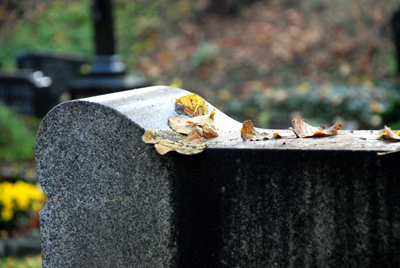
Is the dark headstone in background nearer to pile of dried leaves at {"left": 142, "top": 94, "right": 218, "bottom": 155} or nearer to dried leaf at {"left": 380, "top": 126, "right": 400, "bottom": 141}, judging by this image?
pile of dried leaves at {"left": 142, "top": 94, "right": 218, "bottom": 155}

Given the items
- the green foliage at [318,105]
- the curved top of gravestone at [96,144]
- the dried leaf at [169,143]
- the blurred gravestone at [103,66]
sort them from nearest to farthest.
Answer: the dried leaf at [169,143] < the curved top of gravestone at [96,144] < the blurred gravestone at [103,66] < the green foliage at [318,105]

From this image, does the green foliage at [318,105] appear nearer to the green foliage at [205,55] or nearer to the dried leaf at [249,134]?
the green foliage at [205,55]

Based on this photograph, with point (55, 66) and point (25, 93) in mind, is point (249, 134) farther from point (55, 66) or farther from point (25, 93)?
point (55, 66)

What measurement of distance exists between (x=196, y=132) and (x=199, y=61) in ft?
31.7

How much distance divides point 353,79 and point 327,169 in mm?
8979

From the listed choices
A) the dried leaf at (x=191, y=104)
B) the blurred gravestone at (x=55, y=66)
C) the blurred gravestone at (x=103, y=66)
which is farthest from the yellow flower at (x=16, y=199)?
the blurred gravestone at (x=55, y=66)

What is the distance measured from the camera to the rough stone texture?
4.76 feet

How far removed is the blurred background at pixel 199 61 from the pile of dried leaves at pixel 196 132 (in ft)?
7.96

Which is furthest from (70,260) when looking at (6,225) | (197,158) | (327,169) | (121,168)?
(6,225)

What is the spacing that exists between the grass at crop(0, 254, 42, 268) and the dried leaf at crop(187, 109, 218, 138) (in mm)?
2322

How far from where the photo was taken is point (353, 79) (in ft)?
32.1

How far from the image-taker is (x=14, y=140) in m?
7.11

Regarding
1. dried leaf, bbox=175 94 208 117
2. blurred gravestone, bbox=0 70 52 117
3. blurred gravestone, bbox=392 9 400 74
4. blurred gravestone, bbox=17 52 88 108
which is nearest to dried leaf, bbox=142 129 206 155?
dried leaf, bbox=175 94 208 117

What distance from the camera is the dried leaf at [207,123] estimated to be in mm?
1856
